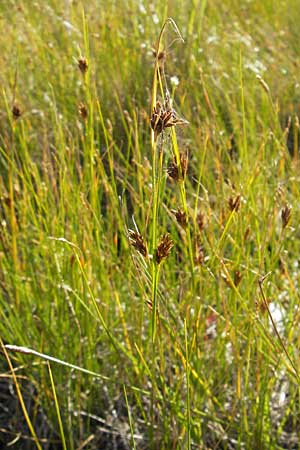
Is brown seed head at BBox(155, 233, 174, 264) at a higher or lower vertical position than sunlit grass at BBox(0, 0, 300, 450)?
higher

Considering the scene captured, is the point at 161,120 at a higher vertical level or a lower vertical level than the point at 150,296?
higher

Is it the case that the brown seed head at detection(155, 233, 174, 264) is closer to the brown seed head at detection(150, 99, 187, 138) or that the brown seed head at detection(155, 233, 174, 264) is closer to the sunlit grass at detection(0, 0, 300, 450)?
the sunlit grass at detection(0, 0, 300, 450)

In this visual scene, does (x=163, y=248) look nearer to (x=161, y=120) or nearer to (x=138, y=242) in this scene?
(x=138, y=242)

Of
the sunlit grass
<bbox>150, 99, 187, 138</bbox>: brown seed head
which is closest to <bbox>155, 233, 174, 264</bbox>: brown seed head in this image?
the sunlit grass

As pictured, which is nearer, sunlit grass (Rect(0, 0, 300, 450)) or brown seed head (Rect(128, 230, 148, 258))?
brown seed head (Rect(128, 230, 148, 258))

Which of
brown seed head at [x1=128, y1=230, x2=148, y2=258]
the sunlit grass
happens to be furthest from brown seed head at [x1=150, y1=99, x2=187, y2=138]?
brown seed head at [x1=128, y1=230, x2=148, y2=258]

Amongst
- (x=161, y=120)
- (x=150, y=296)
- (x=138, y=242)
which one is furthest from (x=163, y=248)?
(x=150, y=296)

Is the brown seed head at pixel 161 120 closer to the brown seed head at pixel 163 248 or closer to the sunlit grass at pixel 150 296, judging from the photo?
the sunlit grass at pixel 150 296

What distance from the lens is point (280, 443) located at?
58.1 inches

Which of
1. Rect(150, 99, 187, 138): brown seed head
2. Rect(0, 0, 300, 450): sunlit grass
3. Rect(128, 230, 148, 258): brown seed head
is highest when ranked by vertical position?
Rect(150, 99, 187, 138): brown seed head

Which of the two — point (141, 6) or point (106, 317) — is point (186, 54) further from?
point (106, 317)

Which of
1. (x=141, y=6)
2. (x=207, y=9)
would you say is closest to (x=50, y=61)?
(x=141, y=6)

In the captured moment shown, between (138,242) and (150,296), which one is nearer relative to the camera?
(138,242)

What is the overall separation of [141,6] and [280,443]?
195cm
